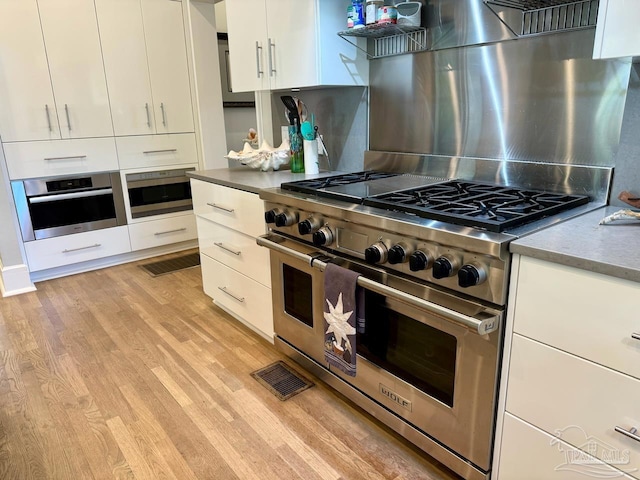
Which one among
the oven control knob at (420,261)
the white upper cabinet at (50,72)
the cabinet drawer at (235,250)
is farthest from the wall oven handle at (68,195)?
the oven control knob at (420,261)

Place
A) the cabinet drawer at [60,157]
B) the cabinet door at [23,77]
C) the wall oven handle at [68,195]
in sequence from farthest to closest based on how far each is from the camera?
the wall oven handle at [68,195] → the cabinet drawer at [60,157] → the cabinet door at [23,77]

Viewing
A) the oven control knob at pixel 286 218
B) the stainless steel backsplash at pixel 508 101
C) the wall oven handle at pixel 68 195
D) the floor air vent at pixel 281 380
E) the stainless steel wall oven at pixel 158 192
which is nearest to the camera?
the stainless steel backsplash at pixel 508 101

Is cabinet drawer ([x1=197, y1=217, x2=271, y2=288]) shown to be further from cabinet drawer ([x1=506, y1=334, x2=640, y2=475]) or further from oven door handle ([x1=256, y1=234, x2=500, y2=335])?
cabinet drawer ([x1=506, y1=334, x2=640, y2=475])

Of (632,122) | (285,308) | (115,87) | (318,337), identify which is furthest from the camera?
(115,87)

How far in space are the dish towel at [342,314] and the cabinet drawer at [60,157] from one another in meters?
2.65

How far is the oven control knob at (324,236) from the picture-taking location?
1721mm

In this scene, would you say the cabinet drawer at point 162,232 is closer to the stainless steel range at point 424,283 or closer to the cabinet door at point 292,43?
the cabinet door at point 292,43

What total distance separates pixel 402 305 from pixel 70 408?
61.6 inches

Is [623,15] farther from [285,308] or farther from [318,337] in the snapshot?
[285,308]

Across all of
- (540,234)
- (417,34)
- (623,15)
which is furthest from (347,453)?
(417,34)

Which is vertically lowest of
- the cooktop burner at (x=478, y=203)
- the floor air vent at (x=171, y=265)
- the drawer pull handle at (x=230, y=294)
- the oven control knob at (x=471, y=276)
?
the floor air vent at (x=171, y=265)

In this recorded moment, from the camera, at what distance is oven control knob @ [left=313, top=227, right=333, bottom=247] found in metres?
1.72

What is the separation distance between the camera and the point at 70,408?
1988mm

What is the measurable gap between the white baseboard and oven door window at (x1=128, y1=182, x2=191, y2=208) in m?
0.94
